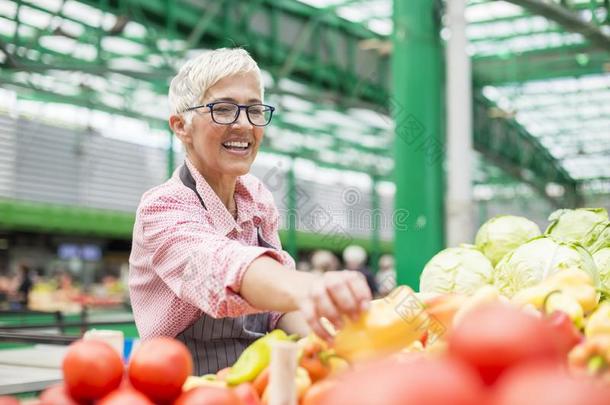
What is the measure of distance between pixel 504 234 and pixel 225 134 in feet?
4.19

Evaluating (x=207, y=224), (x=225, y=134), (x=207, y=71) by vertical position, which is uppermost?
(x=207, y=71)

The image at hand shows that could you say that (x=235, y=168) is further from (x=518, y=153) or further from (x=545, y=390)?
(x=518, y=153)

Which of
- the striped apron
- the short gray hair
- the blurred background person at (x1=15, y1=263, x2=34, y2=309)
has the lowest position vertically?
the blurred background person at (x1=15, y1=263, x2=34, y2=309)

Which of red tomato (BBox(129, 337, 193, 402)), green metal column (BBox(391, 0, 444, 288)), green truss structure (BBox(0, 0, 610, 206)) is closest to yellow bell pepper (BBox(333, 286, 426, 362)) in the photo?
red tomato (BBox(129, 337, 193, 402))

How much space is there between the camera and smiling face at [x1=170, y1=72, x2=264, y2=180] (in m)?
1.94

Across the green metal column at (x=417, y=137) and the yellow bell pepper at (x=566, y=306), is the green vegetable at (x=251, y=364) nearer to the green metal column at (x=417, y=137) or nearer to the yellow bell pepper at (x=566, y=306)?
the yellow bell pepper at (x=566, y=306)

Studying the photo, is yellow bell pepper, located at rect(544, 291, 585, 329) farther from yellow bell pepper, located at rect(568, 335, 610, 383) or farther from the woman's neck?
the woman's neck

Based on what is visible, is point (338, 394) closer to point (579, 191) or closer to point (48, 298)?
point (48, 298)

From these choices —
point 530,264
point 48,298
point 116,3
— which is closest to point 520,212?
point 48,298

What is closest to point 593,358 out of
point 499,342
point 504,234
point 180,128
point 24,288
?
point 499,342

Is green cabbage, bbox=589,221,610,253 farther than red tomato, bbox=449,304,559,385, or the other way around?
green cabbage, bbox=589,221,610,253

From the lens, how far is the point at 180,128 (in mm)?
2070

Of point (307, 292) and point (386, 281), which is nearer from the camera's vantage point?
point (307, 292)

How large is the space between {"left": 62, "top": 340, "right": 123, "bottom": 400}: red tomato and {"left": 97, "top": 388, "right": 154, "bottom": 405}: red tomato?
44 mm
